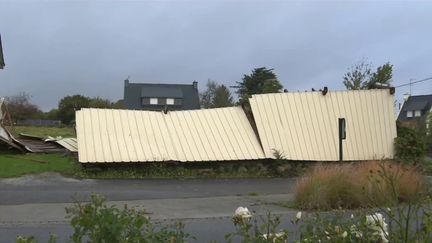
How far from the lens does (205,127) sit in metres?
20.9

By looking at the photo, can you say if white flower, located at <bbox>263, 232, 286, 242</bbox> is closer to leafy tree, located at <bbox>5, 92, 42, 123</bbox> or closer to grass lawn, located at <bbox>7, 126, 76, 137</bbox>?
grass lawn, located at <bbox>7, 126, 76, 137</bbox>

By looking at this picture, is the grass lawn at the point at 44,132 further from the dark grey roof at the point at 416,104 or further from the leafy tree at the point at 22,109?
the dark grey roof at the point at 416,104

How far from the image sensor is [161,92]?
84.0 m

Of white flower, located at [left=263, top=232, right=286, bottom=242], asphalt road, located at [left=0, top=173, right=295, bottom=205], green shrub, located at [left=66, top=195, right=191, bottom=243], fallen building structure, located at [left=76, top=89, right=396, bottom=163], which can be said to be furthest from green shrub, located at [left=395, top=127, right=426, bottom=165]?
green shrub, located at [left=66, top=195, right=191, bottom=243]

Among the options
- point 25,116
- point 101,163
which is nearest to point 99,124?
point 101,163

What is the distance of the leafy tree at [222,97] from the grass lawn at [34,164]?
5319cm

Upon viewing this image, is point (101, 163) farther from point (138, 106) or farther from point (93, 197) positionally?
point (138, 106)

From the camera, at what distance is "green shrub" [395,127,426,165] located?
20.6 m

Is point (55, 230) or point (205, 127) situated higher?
point (205, 127)

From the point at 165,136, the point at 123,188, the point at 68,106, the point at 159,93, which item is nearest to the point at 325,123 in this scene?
the point at 165,136

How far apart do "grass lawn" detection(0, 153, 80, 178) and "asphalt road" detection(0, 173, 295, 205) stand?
80 centimetres

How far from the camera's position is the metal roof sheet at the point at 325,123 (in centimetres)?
2047

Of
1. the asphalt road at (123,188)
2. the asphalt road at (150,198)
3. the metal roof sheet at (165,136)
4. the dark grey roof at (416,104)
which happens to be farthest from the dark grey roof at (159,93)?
the asphalt road at (150,198)

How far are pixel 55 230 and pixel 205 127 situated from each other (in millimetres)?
11811
